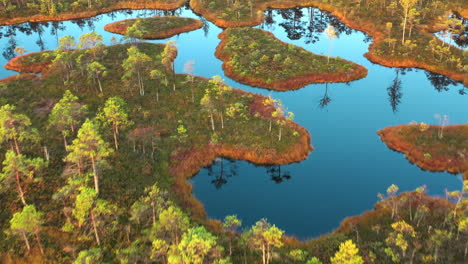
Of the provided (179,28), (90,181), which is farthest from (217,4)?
→ (90,181)

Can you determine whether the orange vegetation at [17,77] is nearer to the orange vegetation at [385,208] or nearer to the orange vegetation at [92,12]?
the orange vegetation at [92,12]

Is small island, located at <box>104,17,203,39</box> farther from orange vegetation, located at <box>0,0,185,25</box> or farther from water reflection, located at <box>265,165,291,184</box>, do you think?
Answer: water reflection, located at <box>265,165,291,184</box>

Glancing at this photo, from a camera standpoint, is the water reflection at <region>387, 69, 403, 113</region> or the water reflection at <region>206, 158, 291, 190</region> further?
the water reflection at <region>387, 69, 403, 113</region>

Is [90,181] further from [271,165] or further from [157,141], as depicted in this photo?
[271,165]

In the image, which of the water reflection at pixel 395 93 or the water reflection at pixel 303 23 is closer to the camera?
the water reflection at pixel 395 93

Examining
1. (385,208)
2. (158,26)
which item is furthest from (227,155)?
(158,26)

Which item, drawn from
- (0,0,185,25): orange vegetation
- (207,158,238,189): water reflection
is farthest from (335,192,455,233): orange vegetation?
(0,0,185,25): orange vegetation

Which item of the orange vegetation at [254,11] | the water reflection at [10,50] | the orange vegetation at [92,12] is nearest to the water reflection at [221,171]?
the orange vegetation at [254,11]
